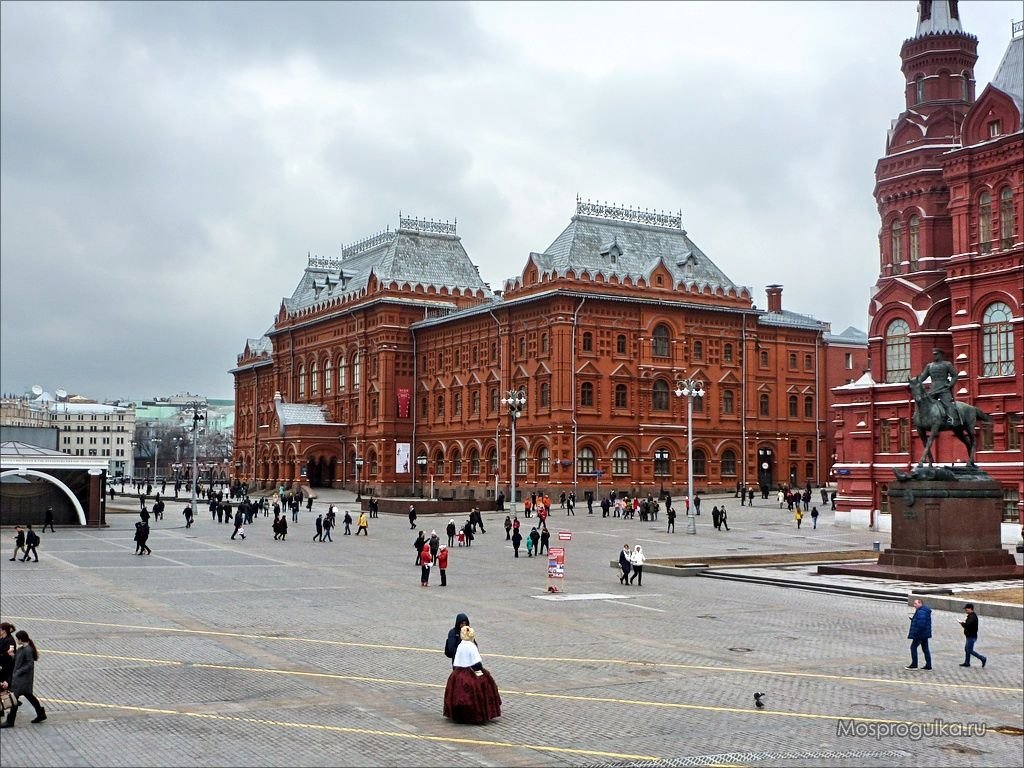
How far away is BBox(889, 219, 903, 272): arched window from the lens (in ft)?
211

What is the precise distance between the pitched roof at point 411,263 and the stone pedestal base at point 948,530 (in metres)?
68.7

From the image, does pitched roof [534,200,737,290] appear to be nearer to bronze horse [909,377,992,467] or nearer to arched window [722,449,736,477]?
arched window [722,449,736,477]

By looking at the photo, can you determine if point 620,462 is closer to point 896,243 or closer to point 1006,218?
point 896,243

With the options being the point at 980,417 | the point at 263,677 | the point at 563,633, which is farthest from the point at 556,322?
the point at 263,677

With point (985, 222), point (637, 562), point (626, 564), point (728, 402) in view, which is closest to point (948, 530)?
point (637, 562)

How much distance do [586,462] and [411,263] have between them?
103 feet

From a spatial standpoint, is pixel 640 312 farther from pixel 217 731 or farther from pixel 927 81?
pixel 217 731

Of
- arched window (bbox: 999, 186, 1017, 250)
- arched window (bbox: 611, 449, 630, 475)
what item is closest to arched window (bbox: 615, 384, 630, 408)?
arched window (bbox: 611, 449, 630, 475)

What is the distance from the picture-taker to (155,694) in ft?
56.3

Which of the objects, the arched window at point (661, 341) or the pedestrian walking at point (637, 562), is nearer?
the pedestrian walking at point (637, 562)

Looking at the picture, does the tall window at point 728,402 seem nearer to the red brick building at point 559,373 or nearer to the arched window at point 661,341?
the red brick building at point 559,373

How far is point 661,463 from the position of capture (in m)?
83.1

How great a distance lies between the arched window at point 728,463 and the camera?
3423 inches

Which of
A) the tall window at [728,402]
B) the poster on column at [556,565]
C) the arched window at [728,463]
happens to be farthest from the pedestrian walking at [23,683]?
the tall window at [728,402]
